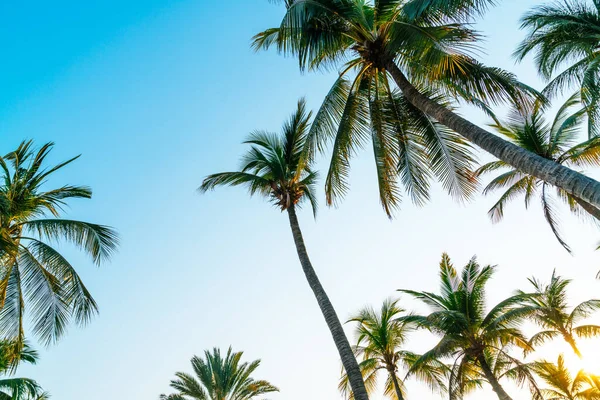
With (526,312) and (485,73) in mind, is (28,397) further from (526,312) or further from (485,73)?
(526,312)

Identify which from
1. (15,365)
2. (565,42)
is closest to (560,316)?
(565,42)

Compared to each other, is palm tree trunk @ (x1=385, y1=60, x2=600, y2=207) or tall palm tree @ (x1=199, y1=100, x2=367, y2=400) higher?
tall palm tree @ (x1=199, y1=100, x2=367, y2=400)

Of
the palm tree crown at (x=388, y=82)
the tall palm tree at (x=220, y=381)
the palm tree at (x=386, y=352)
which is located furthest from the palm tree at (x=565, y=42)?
the tall palm tree at (x=220, y=381)

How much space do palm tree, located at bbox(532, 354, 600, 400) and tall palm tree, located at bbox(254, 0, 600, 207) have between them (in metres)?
20.7

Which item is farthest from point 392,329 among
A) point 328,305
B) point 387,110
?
point 387,110

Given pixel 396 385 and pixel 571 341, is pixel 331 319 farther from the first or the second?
pixel 571 341

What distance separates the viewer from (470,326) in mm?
16969

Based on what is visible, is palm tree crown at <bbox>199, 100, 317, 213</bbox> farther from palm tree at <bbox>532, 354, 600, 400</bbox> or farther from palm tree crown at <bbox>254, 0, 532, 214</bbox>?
palm tree at <bbox>532, 354, 600, 400</bbox>

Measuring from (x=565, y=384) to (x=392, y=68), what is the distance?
24744mm

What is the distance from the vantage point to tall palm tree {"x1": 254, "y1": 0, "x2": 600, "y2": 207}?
7.91m

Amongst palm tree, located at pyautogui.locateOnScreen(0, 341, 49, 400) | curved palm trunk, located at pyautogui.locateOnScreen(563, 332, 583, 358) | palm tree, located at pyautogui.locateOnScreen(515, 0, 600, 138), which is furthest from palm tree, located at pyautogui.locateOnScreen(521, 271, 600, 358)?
palm tree, located at pyautogui.locateOnScreen(0, 341, 49, 400)

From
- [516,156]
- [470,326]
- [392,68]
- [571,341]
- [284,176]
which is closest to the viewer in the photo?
[516,156]

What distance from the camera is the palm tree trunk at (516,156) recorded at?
5733 mm

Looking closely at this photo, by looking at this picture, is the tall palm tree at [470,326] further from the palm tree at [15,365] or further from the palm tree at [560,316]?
the palm tree at [15,365]
